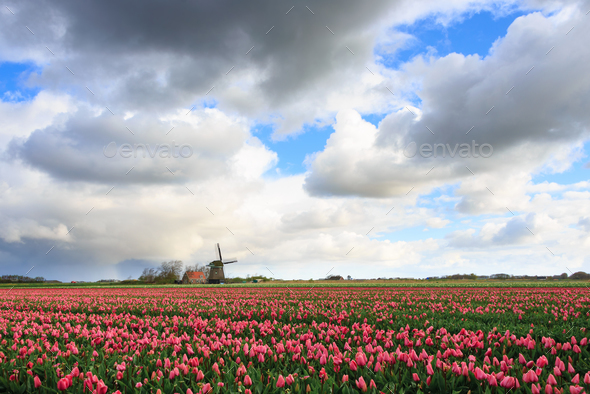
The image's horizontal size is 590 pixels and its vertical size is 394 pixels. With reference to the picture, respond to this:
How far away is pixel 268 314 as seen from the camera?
11.7 m

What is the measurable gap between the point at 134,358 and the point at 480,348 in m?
5.74

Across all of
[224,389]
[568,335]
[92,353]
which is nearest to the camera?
[224,389]

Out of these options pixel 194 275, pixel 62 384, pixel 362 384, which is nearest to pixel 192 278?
pixel 194 275

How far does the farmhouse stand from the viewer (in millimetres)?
96375

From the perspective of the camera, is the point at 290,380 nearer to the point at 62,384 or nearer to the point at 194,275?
the point at 62,384

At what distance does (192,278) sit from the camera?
100 metres

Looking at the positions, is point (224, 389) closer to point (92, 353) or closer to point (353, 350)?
point (353, 350)

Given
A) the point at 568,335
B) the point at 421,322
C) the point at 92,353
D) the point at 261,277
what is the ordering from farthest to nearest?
the point at 261,277 < the point at 421,322 < the point at 568,335 < the point at 92,353

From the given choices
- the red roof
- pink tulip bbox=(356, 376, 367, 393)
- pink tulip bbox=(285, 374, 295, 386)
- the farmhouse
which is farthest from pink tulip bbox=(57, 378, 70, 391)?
the red roof

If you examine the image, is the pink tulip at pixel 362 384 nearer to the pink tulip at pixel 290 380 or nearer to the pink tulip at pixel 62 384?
the pink tulip at pixel 290 380

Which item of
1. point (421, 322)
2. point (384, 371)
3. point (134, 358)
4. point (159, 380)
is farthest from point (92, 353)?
point (421, 322)

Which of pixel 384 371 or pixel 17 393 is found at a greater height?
pixel 384 371

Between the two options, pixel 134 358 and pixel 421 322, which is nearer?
pixel 134 358

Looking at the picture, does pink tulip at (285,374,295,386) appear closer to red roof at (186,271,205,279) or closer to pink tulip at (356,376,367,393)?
pink tulip at (356,376,367,393)
